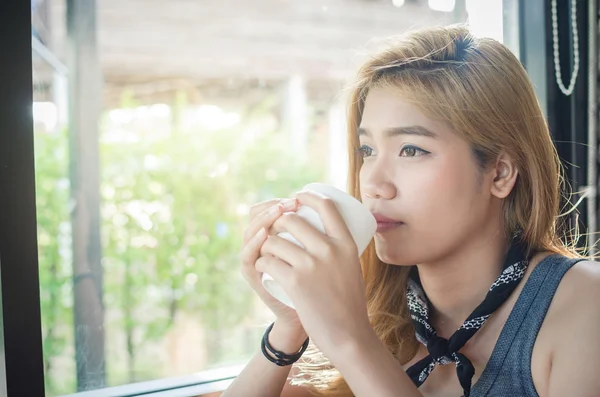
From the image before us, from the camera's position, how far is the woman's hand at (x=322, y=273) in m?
0.80

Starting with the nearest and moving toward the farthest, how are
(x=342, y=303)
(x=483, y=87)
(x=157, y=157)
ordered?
1. (x=342, y=303)
2. (x=483, y=87)
3. (x=157, y=157)

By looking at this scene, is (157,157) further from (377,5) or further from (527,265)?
(527,265)

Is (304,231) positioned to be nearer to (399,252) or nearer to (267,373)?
(399,252)

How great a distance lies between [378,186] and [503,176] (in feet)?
0.90

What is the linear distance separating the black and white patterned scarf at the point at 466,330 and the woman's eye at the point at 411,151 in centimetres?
28

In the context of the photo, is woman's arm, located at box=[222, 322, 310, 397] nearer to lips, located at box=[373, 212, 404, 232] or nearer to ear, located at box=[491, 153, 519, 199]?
lips, located at box=[373, 212, 404, 232]

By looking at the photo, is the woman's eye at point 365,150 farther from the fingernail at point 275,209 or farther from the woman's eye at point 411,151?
the fingernail at point 275,209

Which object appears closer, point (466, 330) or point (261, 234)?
point (261, 234)

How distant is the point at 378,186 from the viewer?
1.00 metres

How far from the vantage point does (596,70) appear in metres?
1.64

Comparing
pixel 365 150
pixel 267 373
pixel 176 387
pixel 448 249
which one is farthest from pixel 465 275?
pixel 176 387

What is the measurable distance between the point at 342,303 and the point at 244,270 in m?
0.20

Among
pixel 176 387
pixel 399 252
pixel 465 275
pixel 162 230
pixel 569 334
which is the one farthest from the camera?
pixel 162 230

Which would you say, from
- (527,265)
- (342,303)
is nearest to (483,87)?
(527,265)
